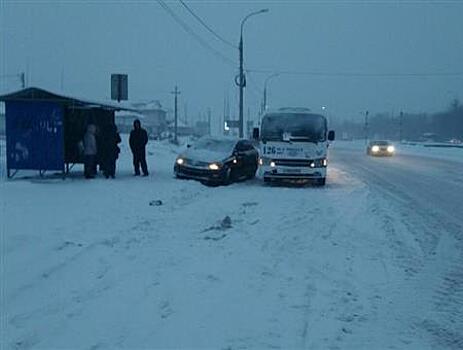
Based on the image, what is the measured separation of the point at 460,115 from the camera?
132250 millimetres

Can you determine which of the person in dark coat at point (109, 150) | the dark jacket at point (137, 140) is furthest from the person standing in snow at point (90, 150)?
the dark jacket at point (137, 140)

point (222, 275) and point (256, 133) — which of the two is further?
point (256, 133)

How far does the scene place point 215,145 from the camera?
2252cm

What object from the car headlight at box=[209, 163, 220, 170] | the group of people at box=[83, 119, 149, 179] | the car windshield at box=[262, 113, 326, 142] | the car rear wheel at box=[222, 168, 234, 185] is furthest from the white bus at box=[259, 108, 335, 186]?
the group of people at box=[83, 119, 149, 179]

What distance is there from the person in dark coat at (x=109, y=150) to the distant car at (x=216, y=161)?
2092mm

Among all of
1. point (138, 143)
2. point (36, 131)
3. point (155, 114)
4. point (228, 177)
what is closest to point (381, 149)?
point (228, 177)

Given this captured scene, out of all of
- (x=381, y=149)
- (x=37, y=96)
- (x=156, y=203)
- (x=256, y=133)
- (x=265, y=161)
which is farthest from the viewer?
(x=381, y=149)

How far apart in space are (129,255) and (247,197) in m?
8.74

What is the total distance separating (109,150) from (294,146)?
241 inches

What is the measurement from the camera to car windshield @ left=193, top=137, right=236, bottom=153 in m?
22.0

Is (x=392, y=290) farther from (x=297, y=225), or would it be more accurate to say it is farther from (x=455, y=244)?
(x=297, y=225)

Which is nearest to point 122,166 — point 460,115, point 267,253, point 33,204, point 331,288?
point 33,204

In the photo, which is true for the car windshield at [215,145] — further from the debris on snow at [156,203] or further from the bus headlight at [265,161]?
the debris on snow at [156,203]

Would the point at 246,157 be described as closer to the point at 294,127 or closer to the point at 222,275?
the point at 294,127
